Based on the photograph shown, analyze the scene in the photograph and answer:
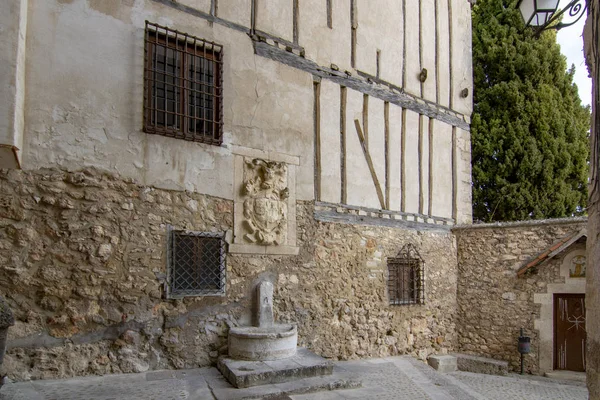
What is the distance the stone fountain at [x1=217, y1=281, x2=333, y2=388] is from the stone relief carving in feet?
2.93

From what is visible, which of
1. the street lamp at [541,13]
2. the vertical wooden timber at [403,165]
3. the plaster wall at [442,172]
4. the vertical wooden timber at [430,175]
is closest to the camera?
the street lamp at [541,13]

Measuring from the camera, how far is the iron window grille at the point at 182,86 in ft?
18.0

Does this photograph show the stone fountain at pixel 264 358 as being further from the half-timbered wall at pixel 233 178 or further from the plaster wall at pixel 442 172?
the plaster wall at pixel 442 172

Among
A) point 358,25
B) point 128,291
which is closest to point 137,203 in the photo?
point 128,291

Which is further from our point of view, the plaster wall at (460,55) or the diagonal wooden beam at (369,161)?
the plaster wall at (460,55)

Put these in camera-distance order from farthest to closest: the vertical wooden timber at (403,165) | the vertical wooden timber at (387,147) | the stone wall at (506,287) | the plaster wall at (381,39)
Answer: the vertical wooden timber at (403,165)
the stone wall at (506,287)
the vertical wooden timber at (387,147)
the plaster wall at (381,39)

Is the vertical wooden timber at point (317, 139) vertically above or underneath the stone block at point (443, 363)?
above

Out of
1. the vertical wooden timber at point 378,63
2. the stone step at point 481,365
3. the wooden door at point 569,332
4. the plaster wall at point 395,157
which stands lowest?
the stone step at point 481,365

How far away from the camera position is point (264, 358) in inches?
212

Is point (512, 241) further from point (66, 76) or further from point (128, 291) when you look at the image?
point (66, 76)

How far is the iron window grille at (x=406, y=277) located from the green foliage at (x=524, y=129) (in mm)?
4259

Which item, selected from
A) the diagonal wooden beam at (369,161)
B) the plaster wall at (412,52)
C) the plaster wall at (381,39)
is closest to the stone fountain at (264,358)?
the diagonal wooden beam at (369,161)

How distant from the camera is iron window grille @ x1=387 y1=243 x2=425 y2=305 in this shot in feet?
26.1

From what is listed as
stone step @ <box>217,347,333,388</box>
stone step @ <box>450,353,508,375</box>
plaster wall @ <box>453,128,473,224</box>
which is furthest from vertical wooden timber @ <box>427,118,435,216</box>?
stone step @ <box>217,347,333,388</box>
